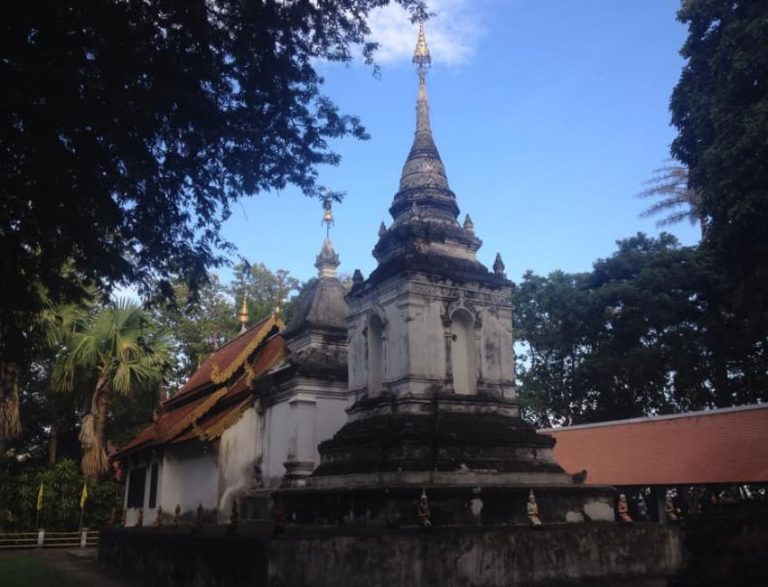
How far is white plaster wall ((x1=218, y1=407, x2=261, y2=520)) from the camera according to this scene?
Result: 56.2 feet

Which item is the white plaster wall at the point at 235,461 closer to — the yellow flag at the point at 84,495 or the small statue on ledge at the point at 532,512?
the small statue on ledge at the point at 532,512

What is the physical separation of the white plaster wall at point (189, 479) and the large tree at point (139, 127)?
9.16 meters

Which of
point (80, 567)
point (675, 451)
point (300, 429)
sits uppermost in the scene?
point (300, 429)

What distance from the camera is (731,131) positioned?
1425cm

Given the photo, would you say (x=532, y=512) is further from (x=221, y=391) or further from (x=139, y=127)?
(x=221, y=391)

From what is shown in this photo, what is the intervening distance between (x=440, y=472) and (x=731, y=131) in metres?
9.70

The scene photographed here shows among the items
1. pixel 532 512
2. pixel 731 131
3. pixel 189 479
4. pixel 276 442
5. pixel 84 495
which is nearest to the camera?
pixel 532 512

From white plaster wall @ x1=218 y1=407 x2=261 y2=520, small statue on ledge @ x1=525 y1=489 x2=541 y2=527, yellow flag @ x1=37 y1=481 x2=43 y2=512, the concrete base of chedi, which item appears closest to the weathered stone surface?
the concrete base of chedi

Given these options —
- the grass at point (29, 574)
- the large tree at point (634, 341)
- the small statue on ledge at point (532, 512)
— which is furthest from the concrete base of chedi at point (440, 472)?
the large tree at point (634, 341)

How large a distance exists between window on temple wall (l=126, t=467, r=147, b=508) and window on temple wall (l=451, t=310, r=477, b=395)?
13155 millimetres

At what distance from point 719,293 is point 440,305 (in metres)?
15.5

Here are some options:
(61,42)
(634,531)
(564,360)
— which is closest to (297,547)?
(634,531)

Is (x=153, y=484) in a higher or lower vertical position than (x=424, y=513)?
higher

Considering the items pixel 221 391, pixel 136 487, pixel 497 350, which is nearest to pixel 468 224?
pixel 497 350
